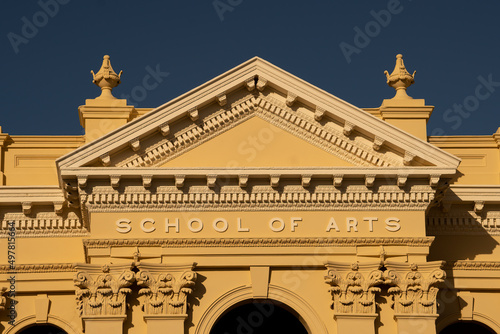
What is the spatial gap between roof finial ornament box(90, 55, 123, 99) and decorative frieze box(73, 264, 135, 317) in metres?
5.71

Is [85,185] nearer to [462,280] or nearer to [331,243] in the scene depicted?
[331,243]

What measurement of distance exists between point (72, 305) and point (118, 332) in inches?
123

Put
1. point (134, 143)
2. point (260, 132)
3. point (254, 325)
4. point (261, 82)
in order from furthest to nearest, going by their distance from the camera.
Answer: point (254, 325) → point (260, 132) → point (261, 82) → point (134, 143)

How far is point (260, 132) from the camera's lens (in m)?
29.1

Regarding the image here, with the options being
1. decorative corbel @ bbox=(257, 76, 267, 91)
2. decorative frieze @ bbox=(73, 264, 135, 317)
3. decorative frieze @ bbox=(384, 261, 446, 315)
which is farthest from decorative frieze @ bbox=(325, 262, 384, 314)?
decorative frieze @ bbox=(73, 264, 135, 317)

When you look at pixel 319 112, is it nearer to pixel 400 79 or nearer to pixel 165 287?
pixel 400 79

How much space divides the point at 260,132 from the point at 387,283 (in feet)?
15.9

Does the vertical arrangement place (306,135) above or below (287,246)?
above

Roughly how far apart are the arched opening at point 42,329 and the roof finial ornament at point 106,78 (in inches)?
247

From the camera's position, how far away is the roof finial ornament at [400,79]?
105 ft

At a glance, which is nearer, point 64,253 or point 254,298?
point 254,298

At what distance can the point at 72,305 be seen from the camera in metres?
30.1

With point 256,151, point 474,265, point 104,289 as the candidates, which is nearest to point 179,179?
point 256,151

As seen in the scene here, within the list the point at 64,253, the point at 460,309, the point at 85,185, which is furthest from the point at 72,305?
the point at 460,309
